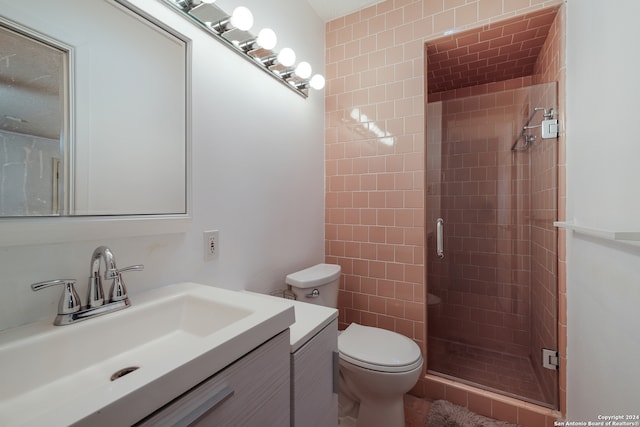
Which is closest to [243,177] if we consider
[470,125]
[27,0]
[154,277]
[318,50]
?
[154,277]

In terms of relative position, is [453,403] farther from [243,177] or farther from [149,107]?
[149,107]

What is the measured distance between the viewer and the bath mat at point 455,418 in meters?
1.42

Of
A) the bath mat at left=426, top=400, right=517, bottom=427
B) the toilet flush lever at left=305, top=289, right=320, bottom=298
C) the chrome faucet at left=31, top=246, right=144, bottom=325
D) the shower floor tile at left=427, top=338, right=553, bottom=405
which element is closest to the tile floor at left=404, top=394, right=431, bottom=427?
the bath mat at left=426, top=400, right=517, bottom=427

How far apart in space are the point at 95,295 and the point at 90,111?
1.71ft

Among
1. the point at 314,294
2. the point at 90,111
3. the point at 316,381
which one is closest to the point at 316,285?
the point at 314,294

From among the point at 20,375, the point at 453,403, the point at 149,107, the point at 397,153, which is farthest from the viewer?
the point at 397,153

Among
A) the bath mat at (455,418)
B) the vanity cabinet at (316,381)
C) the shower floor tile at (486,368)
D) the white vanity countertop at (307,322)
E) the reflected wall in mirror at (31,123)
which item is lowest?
the bath mat at (455,418)

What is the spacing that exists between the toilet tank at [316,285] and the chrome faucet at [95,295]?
0.78 metres

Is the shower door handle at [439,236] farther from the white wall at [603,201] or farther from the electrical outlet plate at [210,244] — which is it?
the electrical outlet plate at [210,244]

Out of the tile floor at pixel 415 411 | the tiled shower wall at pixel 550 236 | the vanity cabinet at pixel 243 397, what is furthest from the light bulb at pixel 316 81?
the tile floor at pixel 415 411

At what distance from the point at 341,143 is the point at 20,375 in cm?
180

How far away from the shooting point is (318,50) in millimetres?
1926

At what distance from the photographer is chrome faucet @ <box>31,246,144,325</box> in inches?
26.7

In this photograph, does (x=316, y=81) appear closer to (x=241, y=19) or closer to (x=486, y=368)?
(x=241, y=19)
